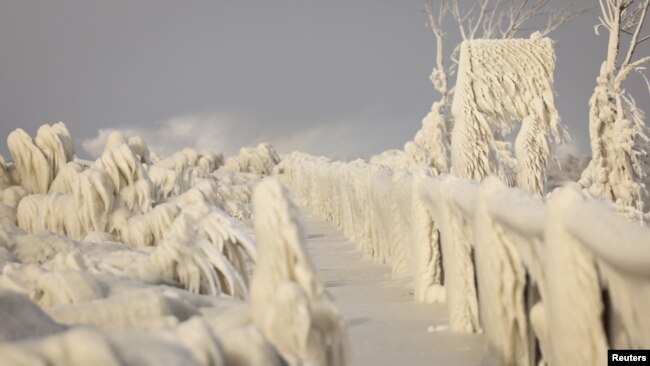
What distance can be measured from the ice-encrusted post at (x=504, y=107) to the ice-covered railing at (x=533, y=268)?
4265mm

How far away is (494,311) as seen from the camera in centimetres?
495

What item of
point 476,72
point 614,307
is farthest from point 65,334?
point 476,72

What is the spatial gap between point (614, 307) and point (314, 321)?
4.76 ft

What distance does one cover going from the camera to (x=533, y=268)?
14.5 ft

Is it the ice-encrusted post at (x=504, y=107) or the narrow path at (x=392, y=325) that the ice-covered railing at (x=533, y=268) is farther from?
the ice-encrusted post at (x=504, y=107)

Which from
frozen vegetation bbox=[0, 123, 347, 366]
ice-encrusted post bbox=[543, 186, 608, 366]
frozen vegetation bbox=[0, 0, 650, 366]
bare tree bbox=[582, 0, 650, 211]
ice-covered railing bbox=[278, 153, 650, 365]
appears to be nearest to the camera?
frozen vegetation bbox=[0, 123, 347, 366]

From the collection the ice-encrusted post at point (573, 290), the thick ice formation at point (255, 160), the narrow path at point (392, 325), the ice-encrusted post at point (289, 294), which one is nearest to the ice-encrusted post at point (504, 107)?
the narrow path at point (392, 325)

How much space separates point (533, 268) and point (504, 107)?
9.03 m

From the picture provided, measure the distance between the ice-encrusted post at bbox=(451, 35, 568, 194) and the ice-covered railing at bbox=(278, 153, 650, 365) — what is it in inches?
168

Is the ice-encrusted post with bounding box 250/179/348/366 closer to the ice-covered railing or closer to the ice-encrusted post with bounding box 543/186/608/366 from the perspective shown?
the ice-covered railing

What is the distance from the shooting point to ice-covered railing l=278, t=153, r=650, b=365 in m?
3.23

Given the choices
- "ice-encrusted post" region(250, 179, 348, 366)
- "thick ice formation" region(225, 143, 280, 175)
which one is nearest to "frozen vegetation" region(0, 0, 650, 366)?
"ice-encrusted post" region(250, 179, 348, 366)

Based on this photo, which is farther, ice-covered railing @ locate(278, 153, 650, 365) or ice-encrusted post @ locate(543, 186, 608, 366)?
ice-encrusted post @ locate(543, 186, 608, 366)

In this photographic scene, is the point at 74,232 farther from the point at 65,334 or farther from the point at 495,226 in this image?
the point at 65,334
